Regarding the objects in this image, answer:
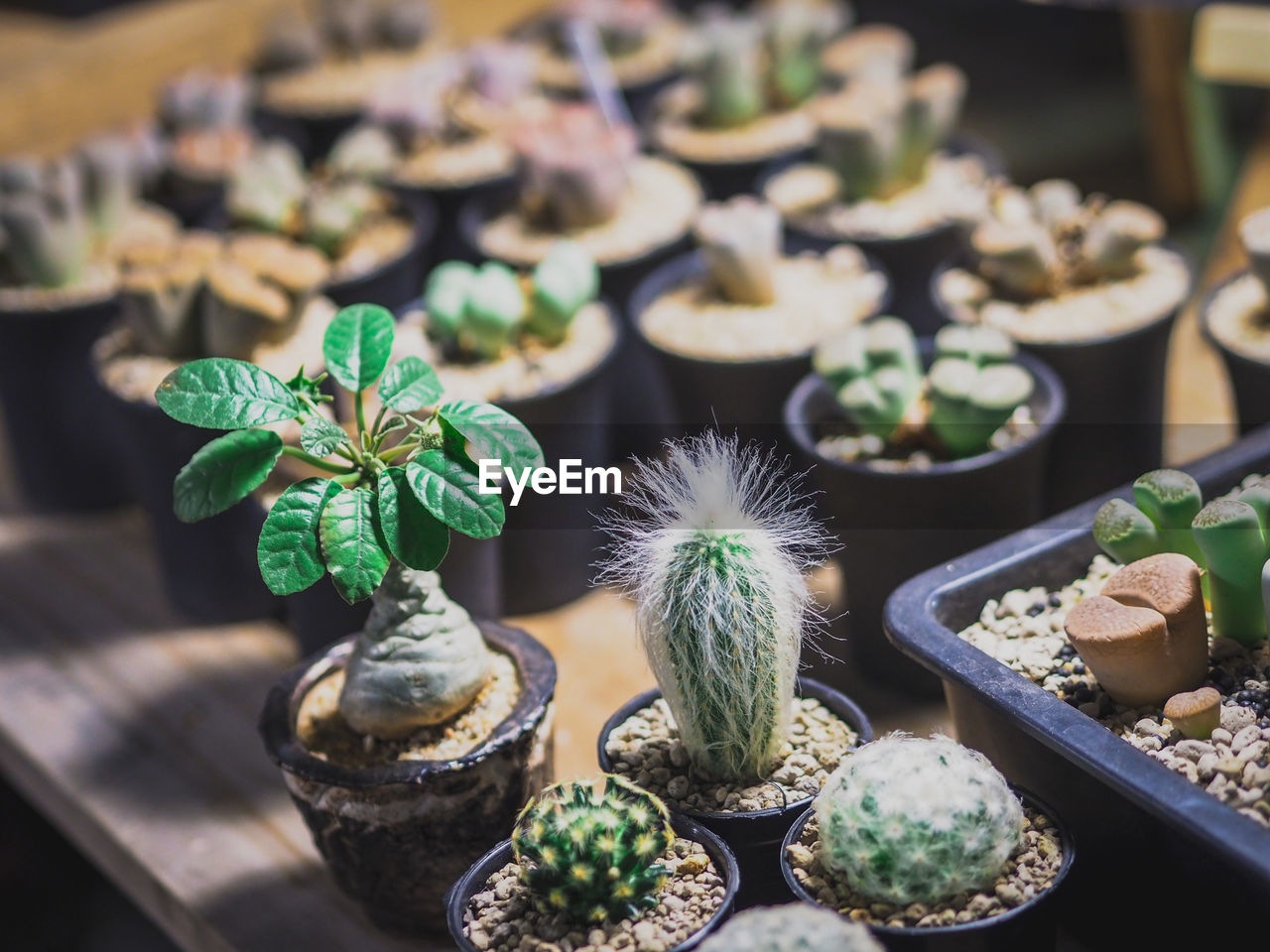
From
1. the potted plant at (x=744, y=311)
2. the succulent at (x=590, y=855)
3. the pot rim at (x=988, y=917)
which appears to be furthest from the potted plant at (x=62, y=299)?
the pot rim at (x=988, y=917)

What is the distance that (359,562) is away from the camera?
1.37 m

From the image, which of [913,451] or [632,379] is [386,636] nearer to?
[913,451]

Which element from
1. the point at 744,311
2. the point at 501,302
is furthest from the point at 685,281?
the point at 501,302

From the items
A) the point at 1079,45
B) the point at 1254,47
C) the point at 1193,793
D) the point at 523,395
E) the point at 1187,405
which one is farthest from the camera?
the point at 1079,45

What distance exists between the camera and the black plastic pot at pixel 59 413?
2.49 meters

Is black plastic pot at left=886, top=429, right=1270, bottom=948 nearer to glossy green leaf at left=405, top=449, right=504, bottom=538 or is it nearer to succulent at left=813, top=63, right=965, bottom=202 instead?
glossy green leaf at left=405, top=449, right=504, bottom=538

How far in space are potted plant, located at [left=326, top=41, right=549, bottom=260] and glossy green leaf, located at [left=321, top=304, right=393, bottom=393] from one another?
1375mm

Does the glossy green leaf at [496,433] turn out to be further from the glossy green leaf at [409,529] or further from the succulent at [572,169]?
the succulent at [572,169]

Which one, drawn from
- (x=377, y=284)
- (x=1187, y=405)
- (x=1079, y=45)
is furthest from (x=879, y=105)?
(x=1079, y=45)

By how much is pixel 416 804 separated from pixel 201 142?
6.20 feet

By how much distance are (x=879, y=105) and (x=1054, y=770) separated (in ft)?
4.96

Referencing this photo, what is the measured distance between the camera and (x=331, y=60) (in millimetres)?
3527

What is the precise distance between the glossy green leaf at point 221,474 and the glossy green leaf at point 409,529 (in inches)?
4.6

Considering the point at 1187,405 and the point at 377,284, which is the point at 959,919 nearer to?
the point at 1187,405
